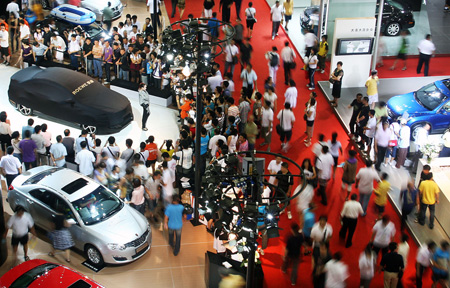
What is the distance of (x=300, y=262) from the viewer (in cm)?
1265

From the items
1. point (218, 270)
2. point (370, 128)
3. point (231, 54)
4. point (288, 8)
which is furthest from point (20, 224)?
point (288, 8)

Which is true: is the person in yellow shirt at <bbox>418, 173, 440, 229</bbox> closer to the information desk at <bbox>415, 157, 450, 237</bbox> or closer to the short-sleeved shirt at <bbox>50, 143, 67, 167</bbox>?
the information desk at <bbox>415, 157, 450, 237</bbox>

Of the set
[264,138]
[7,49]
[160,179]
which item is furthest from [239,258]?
[7,49]

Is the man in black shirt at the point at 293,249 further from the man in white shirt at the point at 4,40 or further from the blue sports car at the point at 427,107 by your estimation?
the man in white shirt at the point at 4,40

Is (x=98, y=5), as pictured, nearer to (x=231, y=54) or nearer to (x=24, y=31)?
(x=24, y=31)

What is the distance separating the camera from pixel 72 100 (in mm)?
16828

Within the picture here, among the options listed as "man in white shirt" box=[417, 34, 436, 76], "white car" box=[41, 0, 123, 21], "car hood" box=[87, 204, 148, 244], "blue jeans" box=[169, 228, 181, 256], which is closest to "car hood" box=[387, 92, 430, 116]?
"man in white shirt" box=[417, 34, 436, 76]

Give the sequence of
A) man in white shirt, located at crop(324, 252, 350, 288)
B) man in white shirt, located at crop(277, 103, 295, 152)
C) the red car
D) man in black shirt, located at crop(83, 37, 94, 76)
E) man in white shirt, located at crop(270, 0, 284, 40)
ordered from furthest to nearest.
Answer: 1. man in white shirt, located at crop(270, 0, 284, 40)
2. man in black shirt, located at crop(83, 37, 94, 76)
3. man in white shirt, located at crop(277, 103, 295, 152)
4. man in white shirt, located at crop(324, 252, 350, 288)
5. the red car

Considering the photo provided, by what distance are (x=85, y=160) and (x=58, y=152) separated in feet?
2.60

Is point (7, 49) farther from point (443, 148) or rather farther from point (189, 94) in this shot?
point (443, 148)

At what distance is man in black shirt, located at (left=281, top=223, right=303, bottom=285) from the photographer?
11.5m

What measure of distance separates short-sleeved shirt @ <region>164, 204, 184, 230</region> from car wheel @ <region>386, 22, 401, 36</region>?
13.8 metres

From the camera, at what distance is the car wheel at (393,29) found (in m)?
22.6

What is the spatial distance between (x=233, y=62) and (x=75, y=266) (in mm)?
9008
